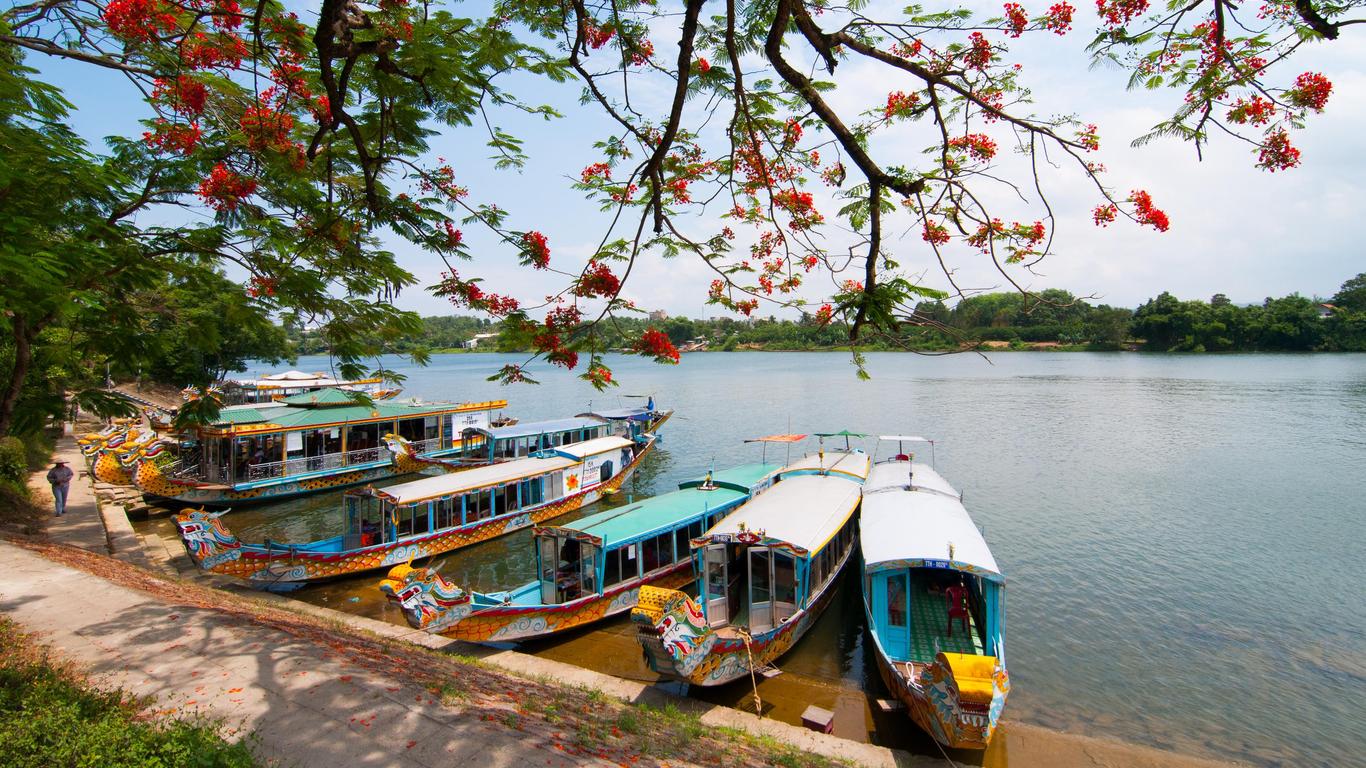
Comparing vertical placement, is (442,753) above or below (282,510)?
above

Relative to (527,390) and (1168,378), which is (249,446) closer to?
(527,390)

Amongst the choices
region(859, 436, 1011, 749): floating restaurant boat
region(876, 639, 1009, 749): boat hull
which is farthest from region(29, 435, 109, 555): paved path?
region(876, 639, 1009, 749): boat hull

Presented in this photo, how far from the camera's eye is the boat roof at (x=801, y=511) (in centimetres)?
1013

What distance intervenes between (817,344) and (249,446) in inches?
834

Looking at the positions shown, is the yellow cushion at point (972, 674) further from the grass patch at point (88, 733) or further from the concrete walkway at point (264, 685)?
the grass patch at point (88, 733)

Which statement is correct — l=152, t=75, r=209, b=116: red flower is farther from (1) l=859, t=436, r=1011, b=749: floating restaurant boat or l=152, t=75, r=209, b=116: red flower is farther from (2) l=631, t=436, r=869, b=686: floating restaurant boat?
(1) l=859, t=436, r=1011, b=749: floating restaurant boat

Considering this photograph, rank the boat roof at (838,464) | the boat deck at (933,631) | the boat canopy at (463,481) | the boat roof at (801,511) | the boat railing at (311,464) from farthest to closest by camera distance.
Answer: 1. the boat railing at (311,464)
2. the boat roof at (838,464)
3. the boat canopy at (463,481)
4. the boat roof at (801,511)
5. the boat deck at (933,631)

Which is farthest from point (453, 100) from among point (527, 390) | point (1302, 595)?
point (527, 390)

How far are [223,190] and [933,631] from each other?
10.8 metres

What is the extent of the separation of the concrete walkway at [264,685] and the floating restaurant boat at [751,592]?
3.08m

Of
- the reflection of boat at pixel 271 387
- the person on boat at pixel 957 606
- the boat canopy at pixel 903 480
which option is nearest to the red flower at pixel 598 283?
the person on boat at pixel 957 606

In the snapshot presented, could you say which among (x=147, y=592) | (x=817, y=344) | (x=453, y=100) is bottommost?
(x=147, y=592)

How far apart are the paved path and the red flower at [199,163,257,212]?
10.6 m

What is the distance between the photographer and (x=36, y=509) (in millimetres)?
15109
